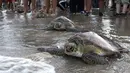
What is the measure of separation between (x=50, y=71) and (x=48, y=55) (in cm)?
71

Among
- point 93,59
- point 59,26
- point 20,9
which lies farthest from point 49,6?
point 93,59

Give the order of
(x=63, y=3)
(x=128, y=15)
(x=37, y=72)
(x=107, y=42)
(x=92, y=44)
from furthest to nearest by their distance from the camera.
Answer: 1. (x=63, y=3)
2. (x=128, y=15)
3. (x=107, y=42)
4. (x=92, y=44)
5. (x=37, y=72)

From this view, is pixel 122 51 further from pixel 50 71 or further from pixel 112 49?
pixel 50 71

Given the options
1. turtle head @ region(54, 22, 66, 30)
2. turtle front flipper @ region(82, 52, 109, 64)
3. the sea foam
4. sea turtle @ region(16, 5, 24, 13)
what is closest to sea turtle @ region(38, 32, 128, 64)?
turtle front flipper @ region(82, 52, 109, 64)

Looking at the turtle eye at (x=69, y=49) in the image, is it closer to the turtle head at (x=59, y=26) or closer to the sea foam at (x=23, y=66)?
the sea foam at (x=23, y=66)

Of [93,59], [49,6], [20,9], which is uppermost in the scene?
[49,6]

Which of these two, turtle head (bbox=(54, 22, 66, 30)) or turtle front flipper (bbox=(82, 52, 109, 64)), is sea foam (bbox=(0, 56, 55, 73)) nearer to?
turtle front flipper (bbox=(82, 52, 109, 64))

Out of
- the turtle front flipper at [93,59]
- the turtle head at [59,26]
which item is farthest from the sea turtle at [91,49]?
the turtle head at [59,26]

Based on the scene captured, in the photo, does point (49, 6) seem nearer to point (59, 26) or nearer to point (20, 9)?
point (59, 26)

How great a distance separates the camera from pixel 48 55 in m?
4.09

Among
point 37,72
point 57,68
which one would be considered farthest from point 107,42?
point 37,72

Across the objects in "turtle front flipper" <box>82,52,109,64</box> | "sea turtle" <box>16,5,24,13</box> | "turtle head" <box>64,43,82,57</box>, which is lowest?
"sea turtle" <box>16,5,24,13</box>

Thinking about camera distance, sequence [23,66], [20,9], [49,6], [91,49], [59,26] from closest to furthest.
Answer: [23,66], [91,49], [59,26], [49,6], [20,9]

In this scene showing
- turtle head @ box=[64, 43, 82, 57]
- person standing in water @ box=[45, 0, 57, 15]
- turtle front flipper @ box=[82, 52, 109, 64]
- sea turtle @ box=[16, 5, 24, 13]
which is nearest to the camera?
turtle front flipper @ box=[82, 52, 109, 64]
